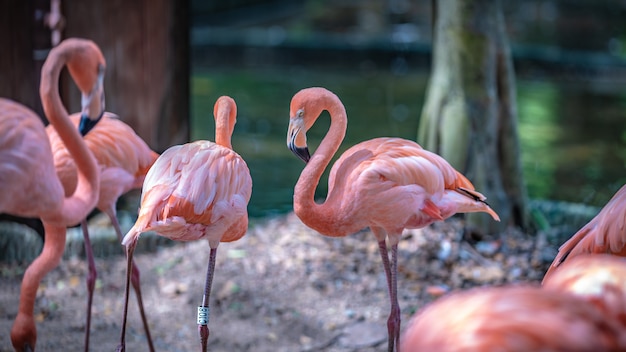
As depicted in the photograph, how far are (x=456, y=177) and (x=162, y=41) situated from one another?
2.47 metres

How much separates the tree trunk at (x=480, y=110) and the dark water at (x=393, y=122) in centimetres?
149

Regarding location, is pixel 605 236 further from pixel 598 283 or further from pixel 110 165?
pixel 110 165

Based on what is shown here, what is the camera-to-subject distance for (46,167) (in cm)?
313

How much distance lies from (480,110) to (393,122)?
387 cm

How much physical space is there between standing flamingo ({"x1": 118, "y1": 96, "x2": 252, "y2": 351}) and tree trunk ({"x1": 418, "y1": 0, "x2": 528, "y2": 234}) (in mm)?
1942

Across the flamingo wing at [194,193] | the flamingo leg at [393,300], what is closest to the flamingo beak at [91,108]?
the flamingo wing at [194,193]

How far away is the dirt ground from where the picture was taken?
3.82 meters

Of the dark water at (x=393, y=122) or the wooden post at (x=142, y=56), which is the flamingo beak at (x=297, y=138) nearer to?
the wooden post at (x=142, y=56)

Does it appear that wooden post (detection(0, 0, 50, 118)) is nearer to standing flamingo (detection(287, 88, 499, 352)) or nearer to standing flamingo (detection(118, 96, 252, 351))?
standing flamingo (detection(118, 96, 252, 351))

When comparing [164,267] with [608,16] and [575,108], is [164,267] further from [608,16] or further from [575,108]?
[608,16]

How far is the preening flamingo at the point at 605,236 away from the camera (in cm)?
272

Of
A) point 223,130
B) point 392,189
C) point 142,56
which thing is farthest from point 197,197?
point 142,56

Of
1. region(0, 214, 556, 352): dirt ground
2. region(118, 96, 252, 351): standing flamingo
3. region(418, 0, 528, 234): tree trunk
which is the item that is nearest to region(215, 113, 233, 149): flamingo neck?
region(118, 96, 252, 351): standing flamingo

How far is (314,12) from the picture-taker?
14.8 metres
